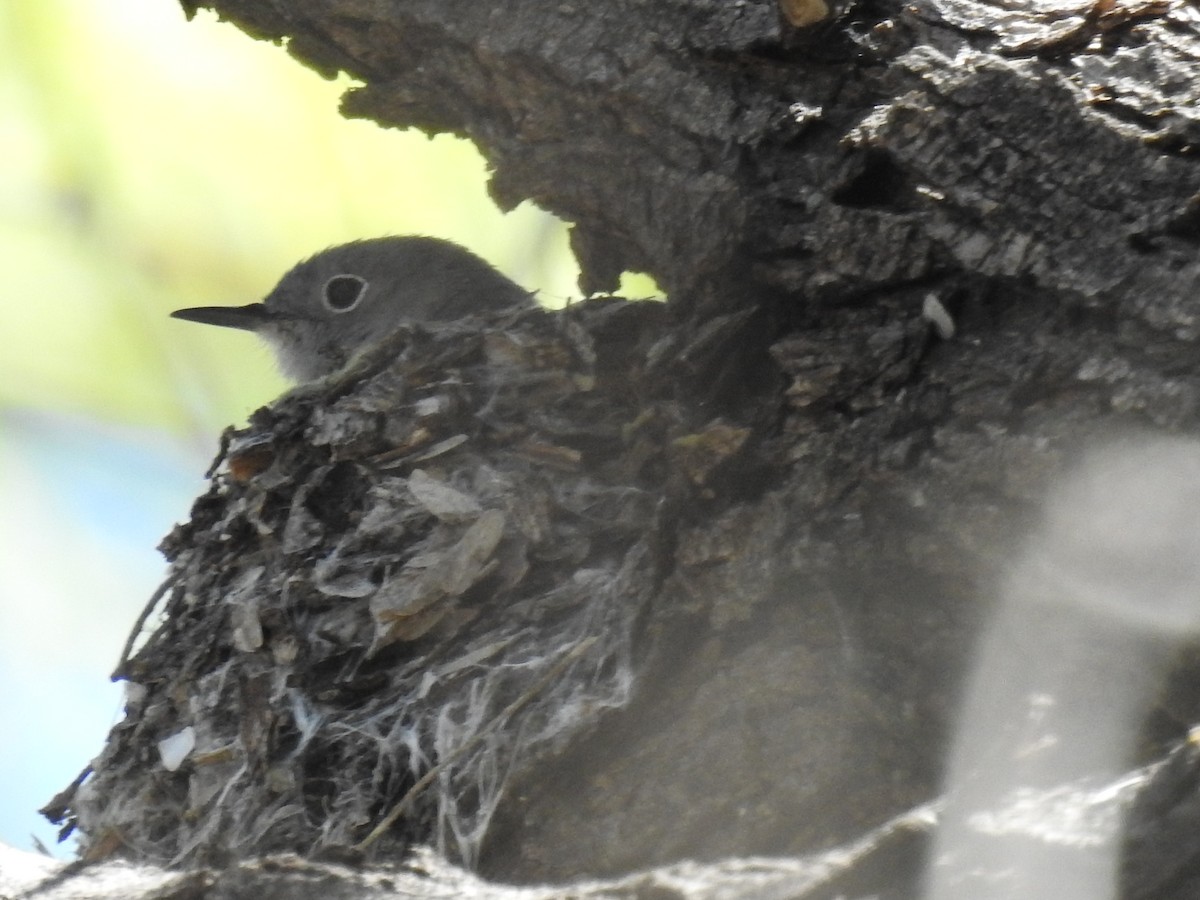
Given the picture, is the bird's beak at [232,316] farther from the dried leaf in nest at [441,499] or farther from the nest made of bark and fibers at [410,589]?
the dried leaf in nest at [441,499]

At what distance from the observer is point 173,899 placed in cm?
158

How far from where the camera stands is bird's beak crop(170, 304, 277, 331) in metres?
4.37

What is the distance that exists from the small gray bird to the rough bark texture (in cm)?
132

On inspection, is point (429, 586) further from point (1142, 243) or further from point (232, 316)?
point (232, 316)

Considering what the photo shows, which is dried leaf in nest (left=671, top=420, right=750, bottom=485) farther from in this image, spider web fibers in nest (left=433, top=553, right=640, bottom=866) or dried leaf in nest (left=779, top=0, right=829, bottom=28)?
dried leaf in nest (left=779, top=0, right=829, bottom=28)

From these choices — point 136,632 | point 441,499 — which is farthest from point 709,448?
point 136,632

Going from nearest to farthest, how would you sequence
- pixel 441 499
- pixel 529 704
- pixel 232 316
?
pixel 529 704 → pixel 441 499 → pixel 232 316

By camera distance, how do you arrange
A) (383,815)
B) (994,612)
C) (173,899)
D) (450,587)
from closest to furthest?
1. (173,899)
2. (994,612)
3. (383,815)
4. (450,587)

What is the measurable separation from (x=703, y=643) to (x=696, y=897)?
890 mm

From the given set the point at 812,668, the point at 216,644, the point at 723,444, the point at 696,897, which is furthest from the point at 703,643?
the point at 216,644

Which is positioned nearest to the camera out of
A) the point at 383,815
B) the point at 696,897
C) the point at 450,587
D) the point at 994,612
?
the point at 696,897

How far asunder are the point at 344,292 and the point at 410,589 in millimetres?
2263

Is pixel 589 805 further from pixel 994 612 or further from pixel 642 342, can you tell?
pixel 642 342

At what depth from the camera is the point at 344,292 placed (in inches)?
194
